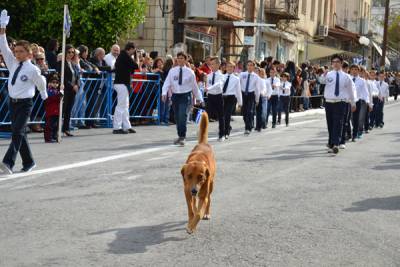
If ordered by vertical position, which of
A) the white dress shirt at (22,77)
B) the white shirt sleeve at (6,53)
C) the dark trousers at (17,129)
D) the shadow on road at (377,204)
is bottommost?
the shadow on road at (377,204)

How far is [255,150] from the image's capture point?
15.1 meters

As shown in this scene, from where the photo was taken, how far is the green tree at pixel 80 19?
901 inches

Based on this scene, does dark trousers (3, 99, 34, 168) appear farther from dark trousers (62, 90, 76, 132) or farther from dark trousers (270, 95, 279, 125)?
dark trousers (270, 95, 279, 125)

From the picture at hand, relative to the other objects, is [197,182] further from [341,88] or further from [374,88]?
[374,88]

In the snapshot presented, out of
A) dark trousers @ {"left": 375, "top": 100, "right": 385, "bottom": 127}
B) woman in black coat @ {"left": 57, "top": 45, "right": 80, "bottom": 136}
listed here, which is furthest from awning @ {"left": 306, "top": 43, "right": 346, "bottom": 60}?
woman in black coat @ {"left": 57, "top": 45, "right": 80, "bottom": 136}

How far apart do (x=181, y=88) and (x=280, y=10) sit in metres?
28.1

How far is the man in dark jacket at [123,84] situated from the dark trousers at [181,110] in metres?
2.20

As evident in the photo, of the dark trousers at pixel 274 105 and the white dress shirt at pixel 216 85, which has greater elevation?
the white dress shirt at pixel 216 85

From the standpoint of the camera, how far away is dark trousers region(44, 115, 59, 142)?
48.6 feet

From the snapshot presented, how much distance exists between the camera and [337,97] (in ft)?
50.2

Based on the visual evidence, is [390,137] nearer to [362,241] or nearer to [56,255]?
[362,241]

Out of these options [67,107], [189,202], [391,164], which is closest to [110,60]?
[67,107]

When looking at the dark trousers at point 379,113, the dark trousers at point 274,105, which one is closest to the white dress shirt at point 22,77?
the dark trousers at point 274,105

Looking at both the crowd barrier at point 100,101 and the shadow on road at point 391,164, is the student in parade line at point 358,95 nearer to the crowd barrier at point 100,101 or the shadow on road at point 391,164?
the shadow on road at point 391,164
